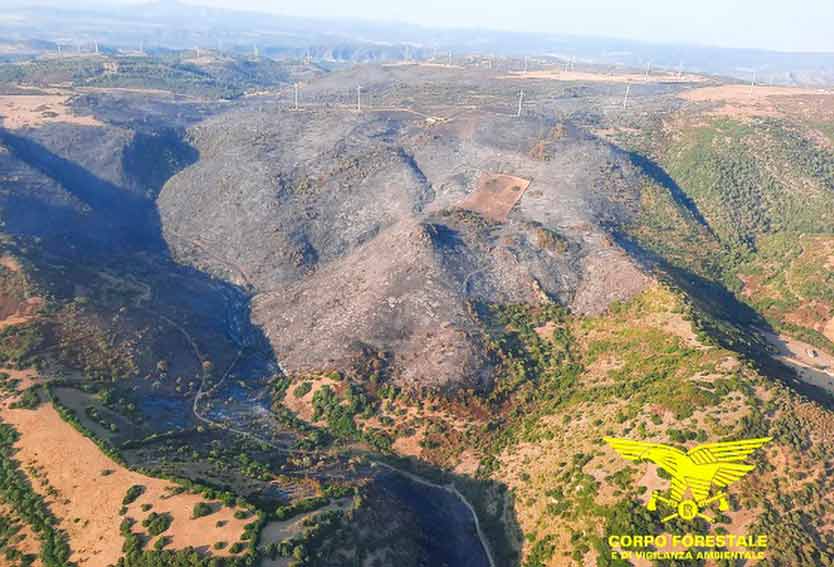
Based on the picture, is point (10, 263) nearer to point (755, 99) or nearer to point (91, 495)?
point (91, 495)

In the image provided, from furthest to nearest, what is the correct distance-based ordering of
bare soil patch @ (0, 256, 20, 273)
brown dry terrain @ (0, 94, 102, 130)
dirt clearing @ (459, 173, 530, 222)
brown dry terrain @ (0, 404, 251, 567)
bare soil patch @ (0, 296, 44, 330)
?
brown dry terrain @ (0, 94, 102, 130), dirt clearing @ (459, 173, 530, 222), bare soil patch @ (0, 256, 20, 273), bare soil patch @ (0, 296, 44, 330), brown dry terrain @ (0, 404, 251, 567)

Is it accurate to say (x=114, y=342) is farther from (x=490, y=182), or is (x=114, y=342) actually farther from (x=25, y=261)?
(x=490, y=182)

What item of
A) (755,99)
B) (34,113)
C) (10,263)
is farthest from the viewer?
(755,99)

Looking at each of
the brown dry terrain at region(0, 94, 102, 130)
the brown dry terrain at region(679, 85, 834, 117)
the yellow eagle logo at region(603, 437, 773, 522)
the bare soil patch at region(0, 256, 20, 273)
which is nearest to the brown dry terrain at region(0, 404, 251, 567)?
the bare soil patch at region(0, 256, 20, 273)

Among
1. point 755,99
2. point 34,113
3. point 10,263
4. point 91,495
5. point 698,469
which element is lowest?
point 91,495

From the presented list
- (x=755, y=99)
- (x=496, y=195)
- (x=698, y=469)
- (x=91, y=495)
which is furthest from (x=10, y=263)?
(x=755, y=99)

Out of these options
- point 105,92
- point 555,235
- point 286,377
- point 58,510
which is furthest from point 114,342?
point 105,92

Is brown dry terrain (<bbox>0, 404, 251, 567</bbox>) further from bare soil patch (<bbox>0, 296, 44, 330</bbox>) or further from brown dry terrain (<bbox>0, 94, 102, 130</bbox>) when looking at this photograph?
brown dry terrain (<bbox>0, 94, 102, 130</bbox>)
